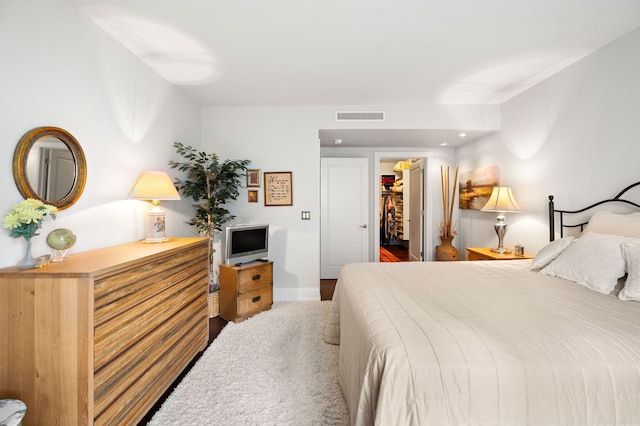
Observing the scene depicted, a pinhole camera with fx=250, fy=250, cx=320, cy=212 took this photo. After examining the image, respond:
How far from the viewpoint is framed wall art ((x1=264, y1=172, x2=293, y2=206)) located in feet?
11.2

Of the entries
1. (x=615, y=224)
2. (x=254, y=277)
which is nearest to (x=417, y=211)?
(x=615, y=224)

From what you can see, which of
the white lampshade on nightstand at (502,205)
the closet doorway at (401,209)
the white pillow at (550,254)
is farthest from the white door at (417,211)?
the white pillow at (550,254)

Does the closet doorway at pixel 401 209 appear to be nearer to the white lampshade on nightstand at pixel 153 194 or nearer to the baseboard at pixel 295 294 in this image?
the baseboard at pixel 295 294

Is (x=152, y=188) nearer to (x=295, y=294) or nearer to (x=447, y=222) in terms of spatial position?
(x=295, y=294)

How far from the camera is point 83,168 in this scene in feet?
5.48

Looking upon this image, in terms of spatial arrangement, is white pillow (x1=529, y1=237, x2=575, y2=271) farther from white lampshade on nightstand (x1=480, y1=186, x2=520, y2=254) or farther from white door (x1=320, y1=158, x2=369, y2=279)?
white door (x1=320, y1=158, x2=369, y2=279)

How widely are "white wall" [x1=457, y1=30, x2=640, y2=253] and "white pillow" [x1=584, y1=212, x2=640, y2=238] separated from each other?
27 cm

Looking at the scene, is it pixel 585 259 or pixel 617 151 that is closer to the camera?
pixel 585 259

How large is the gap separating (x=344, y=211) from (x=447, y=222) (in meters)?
1.78

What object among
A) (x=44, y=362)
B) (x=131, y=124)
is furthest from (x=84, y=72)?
(x=44, y=362)

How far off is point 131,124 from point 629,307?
11.7 feet

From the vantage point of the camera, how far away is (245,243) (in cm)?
295

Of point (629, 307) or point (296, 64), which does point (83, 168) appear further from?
point (629, 307)

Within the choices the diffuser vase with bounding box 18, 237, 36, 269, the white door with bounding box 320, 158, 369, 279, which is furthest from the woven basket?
the white door with bounding box 320, 158, 369, 279
